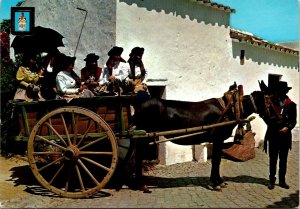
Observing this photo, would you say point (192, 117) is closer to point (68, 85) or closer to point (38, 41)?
point (68, 85)

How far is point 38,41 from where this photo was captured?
7.42m

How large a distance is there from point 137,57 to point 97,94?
1233 mm

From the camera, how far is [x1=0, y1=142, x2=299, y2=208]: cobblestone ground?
5.54m

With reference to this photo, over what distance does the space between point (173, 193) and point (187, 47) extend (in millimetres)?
4418

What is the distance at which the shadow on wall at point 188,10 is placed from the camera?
8.44 meters

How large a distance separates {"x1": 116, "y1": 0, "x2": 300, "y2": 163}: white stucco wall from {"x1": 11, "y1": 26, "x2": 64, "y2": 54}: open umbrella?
1355 millimetres

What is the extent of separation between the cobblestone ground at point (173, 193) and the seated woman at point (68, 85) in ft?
5.55

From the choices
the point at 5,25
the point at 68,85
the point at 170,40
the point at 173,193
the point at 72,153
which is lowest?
the point at 173,193

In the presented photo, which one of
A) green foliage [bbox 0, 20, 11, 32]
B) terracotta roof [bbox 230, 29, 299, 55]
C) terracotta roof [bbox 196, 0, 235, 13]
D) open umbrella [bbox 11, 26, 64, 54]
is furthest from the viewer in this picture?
terracotta roof [bbox 230, 29, 299, 55]

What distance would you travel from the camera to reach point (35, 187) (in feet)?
21.0

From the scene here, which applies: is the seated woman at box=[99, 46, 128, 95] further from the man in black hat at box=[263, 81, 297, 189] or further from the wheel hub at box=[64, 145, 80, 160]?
the man in black hat at box=[263, 81, 297, 189]

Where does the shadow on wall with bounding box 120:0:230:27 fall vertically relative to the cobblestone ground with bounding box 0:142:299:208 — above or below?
above

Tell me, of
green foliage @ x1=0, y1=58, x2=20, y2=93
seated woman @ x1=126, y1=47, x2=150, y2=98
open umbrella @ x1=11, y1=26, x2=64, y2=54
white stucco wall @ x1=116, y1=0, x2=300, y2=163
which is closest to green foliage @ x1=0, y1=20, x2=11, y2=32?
green foliage @ x1=0, y1=58, x2=20, y2=93

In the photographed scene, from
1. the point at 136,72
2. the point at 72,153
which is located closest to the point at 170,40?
the point at 136,72
